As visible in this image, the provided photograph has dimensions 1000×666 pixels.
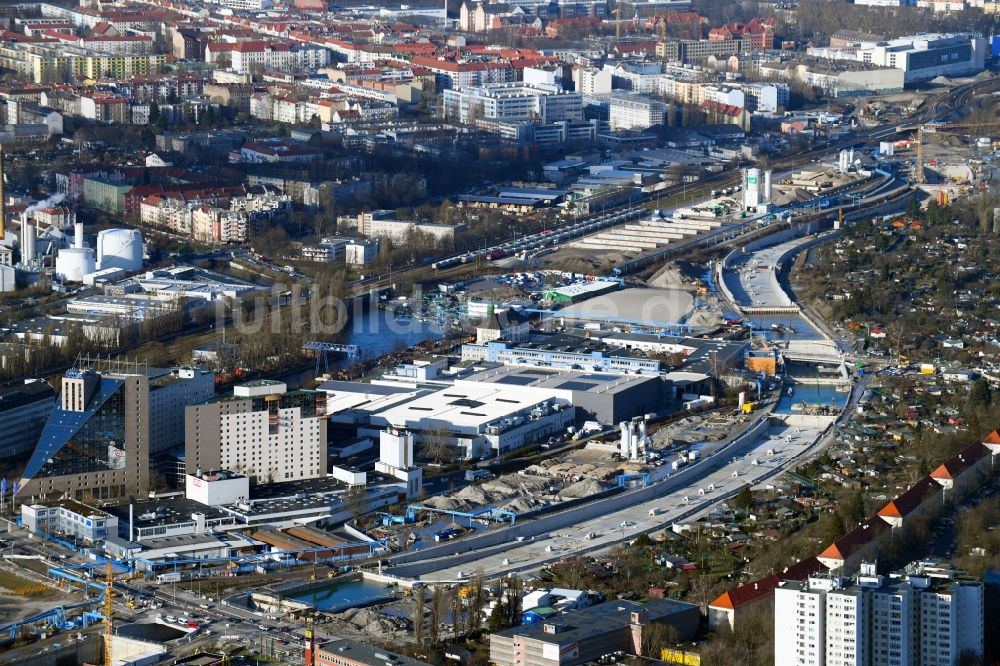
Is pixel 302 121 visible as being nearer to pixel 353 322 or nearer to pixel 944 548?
pixel 353 322

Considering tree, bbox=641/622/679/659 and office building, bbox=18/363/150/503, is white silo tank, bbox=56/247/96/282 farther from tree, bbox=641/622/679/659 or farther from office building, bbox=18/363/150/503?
tree, bbox=641/622/679/659

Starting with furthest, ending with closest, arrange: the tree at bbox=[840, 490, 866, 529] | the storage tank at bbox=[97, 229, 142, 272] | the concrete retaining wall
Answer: the storage tank at bbox=[97, 229, 142, 272] < the tree at bbox=[840, 490, 866, 529] < the concrete retaining wall

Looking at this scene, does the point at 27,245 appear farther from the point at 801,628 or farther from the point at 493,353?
the point at 801,628

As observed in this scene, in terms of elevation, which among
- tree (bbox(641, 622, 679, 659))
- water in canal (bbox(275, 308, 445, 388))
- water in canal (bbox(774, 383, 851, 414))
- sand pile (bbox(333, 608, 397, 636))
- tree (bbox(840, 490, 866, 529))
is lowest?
water in canal (bbox(774, 383, 851, 414))

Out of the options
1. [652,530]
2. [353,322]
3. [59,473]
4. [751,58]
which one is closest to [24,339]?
[353,322]

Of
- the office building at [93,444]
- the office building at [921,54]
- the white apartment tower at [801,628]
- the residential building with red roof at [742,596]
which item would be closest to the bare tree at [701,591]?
the residential building with red roof at [742,596]

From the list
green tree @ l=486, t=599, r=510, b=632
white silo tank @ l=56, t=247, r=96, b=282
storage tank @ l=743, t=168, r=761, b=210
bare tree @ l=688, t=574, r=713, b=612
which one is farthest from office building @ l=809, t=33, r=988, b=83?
green tree @ l=486, t=599, r=510, b=632
